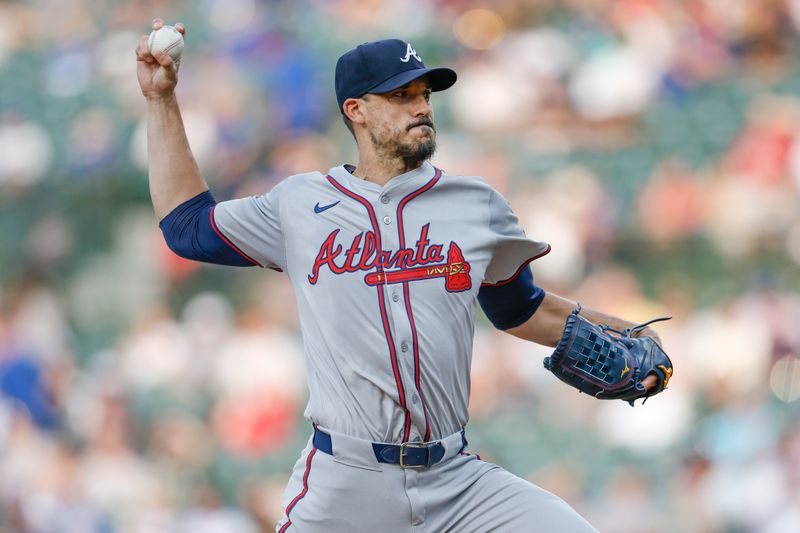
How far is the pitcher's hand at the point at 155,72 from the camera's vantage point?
3.38 metres

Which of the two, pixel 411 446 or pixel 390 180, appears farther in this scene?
pixel 390 180

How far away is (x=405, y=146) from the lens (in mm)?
3291

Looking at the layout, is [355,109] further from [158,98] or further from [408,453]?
[408,453]

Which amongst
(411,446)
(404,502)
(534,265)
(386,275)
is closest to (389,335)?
(386,275)

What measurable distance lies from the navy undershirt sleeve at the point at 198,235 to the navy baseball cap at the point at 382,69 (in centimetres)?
49

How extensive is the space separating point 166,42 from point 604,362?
1413 mm

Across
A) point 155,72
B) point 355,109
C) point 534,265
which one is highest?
point 155,72

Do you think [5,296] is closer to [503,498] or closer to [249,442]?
[249,442]

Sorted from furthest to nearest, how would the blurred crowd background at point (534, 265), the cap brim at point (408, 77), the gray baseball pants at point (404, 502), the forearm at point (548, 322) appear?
the blurred crowd background at point (534, 265) → the forearm at point (548, 322) → the cap brim at point (408, 77) → the gray baseball pants at point (404, 502)

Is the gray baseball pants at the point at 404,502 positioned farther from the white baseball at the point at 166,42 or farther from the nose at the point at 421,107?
the white baseball at the point at 166,42

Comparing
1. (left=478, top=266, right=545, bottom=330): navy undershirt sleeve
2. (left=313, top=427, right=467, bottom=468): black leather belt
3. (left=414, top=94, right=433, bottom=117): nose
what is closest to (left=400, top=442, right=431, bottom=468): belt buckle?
(left=313, top=427, right=467, bottom=468): black leather belt

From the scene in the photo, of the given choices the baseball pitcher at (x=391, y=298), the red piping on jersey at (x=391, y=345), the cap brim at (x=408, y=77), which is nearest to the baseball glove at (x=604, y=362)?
the baseball pitcher at (x=391, y=298)

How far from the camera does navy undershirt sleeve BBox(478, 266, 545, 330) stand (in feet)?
11.1

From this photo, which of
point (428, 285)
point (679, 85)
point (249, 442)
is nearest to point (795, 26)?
point (679, 85)
